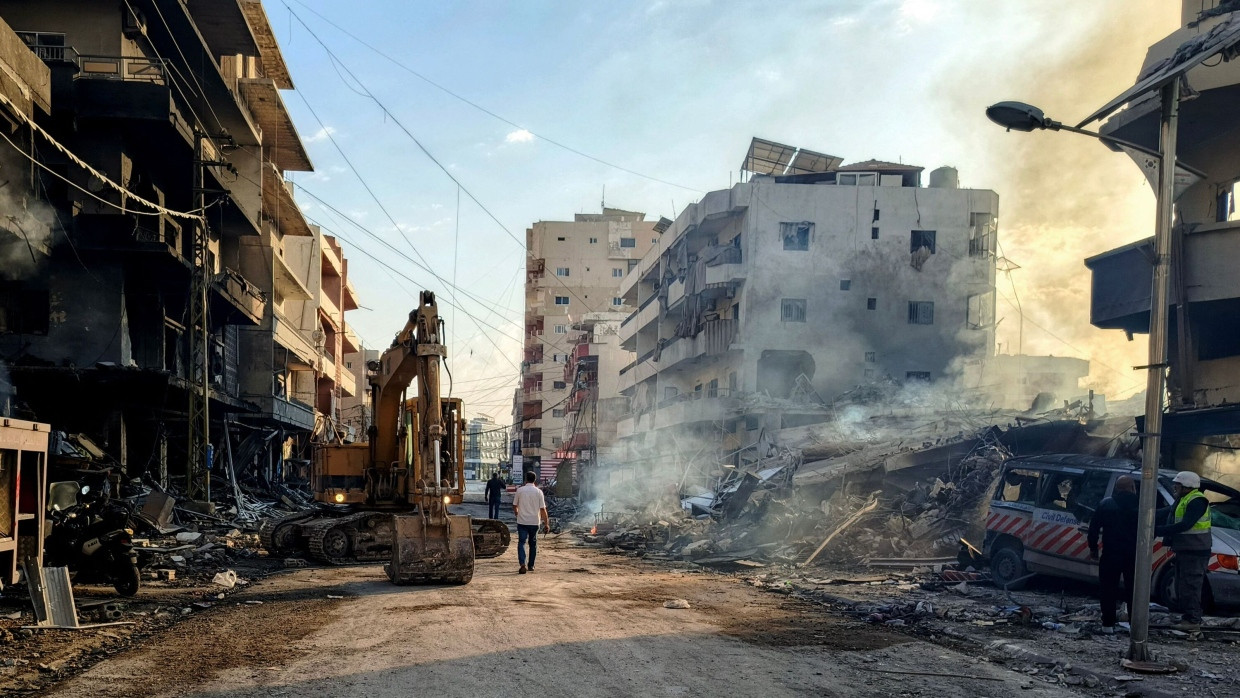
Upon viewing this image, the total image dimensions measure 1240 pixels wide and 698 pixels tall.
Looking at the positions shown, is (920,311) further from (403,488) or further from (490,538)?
(403,488)

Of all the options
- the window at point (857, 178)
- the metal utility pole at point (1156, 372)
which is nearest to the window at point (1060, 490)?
the metal utility pole at point (1156, 372)

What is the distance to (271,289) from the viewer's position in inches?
1607

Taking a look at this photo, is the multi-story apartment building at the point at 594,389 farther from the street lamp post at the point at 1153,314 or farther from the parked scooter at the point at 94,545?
the street lamp post at the point at 1153,314

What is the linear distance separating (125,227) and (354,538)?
457 inches

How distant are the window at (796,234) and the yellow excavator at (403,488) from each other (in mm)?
31741

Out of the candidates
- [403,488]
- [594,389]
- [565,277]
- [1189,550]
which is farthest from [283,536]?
[565,277]

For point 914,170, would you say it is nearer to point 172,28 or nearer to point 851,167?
point 851,167

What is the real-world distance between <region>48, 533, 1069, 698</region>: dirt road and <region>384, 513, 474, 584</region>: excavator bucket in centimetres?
69

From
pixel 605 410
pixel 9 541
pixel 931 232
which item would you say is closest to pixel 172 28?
pixel 9 541

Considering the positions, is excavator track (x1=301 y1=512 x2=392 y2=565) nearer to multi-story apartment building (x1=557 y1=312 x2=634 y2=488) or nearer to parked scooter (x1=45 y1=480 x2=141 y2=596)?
parked scooter (x1=45 y1=480 x2=141 y2=596)

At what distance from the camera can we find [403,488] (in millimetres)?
19469

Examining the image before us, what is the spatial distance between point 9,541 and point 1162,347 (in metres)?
10.7

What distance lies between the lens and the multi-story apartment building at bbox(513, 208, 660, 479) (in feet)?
333

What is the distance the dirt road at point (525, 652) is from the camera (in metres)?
7.31
